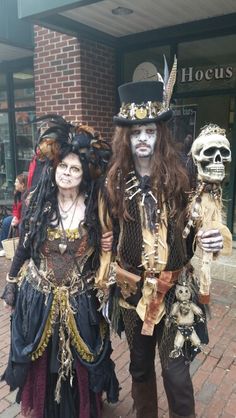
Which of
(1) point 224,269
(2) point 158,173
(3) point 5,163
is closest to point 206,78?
(1) point 224,269

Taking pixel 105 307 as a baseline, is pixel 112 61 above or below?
above

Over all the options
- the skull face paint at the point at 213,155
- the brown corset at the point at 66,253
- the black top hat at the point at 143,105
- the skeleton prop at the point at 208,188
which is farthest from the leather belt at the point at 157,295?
the black top hat at the point at 143,105

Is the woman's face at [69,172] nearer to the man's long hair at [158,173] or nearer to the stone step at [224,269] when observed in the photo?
the man's long hair at [158,173]

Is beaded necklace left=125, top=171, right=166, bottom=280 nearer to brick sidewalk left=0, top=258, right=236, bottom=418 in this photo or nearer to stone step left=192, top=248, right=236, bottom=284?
brick sidewalk left=0, top=258, right=236, bottom=418

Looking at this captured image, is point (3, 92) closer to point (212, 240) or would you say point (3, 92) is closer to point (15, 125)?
point (15, 125)

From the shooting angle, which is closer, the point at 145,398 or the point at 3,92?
the point at 145,398

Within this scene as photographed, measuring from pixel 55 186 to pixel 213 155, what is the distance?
933mm

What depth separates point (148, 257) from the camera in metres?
1.90

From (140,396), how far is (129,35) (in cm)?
457

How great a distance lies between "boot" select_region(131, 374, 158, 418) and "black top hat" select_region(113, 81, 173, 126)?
1.47 meters

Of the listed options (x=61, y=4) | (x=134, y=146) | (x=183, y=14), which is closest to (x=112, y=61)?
(x=183, y=14)

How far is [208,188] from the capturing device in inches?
68.1

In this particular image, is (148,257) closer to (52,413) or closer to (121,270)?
(121,270)

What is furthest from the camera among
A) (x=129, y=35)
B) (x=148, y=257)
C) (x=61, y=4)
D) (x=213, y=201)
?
(x=129, y=35)
